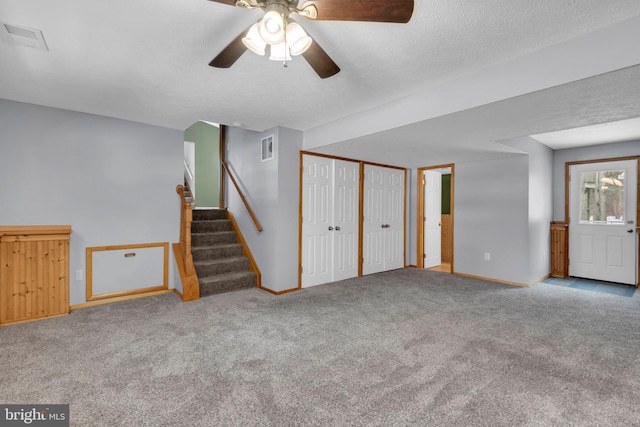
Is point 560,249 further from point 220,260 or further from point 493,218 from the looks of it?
point 220,260

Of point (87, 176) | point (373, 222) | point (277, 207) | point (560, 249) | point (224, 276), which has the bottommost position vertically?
point (224, 276)

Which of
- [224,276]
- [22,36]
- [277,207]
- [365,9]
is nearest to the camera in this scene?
[365,9]

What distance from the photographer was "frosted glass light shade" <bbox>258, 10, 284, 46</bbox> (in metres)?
1.50

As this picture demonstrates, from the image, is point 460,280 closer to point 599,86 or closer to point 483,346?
point 483,346

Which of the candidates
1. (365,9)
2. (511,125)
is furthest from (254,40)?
(511,125)

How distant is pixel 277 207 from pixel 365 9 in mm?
3015

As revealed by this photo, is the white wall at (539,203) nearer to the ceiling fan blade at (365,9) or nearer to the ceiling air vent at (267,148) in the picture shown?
the ceiling air vent at (267,148)

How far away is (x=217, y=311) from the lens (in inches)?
136

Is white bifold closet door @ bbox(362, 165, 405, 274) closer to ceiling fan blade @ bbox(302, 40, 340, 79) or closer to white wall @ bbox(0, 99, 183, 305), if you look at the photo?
white wall @ bbox(0, 99, 183, 305)

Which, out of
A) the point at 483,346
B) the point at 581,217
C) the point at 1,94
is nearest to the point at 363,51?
the point at 483,346

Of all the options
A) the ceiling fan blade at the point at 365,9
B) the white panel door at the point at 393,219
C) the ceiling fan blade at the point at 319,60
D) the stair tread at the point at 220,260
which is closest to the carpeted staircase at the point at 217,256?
the stair tread at the point at 220,260

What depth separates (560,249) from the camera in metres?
5.25

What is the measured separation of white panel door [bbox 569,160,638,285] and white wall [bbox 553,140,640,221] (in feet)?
0.41

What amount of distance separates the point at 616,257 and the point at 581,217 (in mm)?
765
